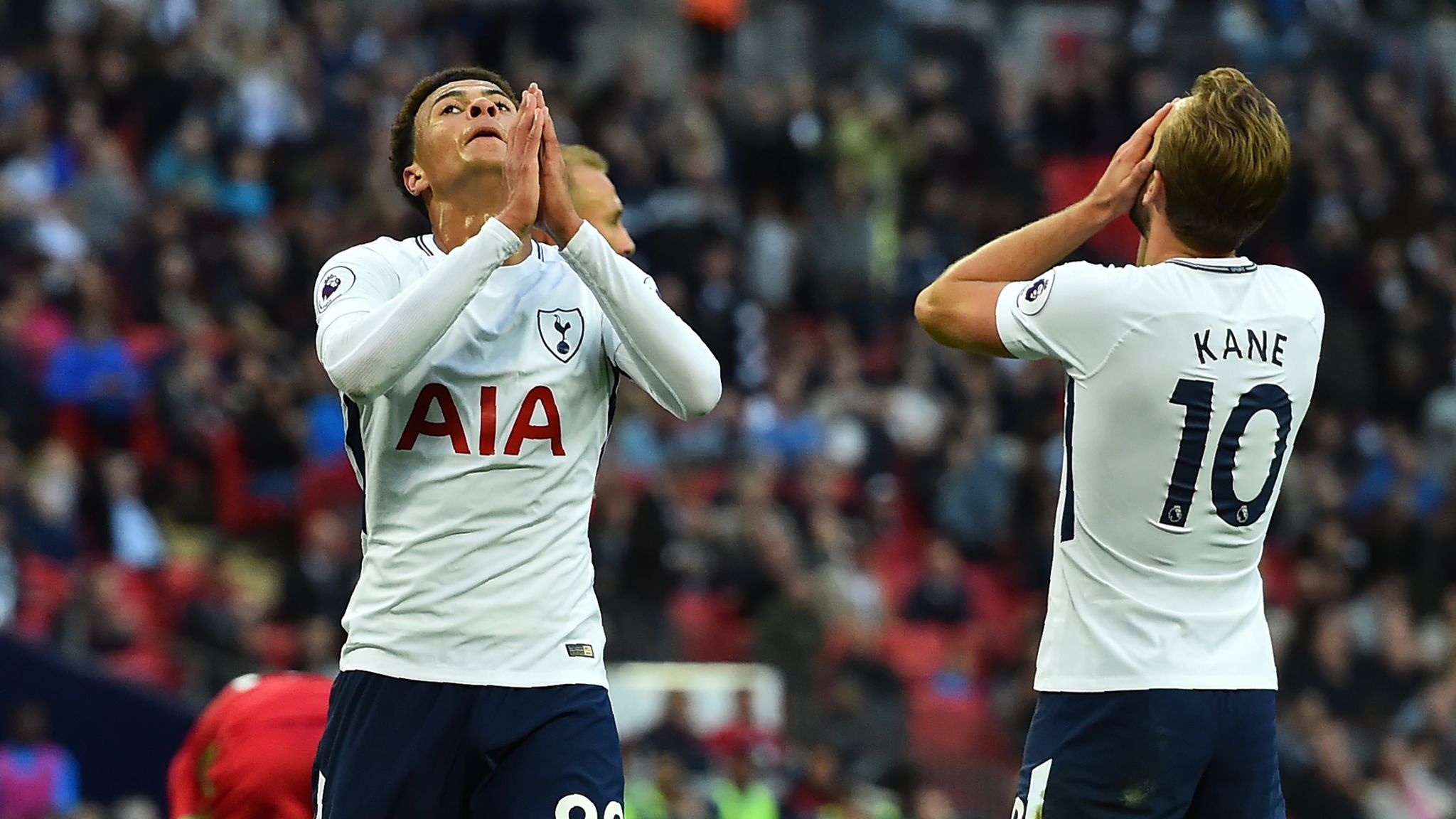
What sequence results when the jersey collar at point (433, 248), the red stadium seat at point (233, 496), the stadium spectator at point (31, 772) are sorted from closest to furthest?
the jersey collar at point (433, 248) < the stadium spectator at point (31, 772) < the red stadium seat at point (233, 496)

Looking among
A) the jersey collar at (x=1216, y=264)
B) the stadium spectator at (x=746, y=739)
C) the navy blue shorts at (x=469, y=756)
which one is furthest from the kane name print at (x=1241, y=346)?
the stadium spectator at (x=746, y=739)

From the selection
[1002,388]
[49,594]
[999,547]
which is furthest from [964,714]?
[49,594]

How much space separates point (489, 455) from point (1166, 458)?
5.12ft

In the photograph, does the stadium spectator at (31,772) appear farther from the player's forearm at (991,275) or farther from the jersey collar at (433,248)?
the player's forearm at (991,275)

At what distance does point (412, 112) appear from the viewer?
17.4 feet

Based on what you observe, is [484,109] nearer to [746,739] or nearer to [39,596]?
[39,596]

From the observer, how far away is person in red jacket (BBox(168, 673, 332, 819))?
585 centimetres

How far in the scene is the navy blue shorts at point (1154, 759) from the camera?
462cm

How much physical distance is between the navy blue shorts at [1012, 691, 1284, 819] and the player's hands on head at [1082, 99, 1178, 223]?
111cm

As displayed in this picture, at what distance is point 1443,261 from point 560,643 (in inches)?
693

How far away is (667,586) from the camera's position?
1484 cm

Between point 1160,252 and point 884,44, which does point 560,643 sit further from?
point 884,44

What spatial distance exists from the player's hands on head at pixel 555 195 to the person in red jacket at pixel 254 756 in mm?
1876

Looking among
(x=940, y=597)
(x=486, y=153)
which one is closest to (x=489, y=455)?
(x=486, y=153)
